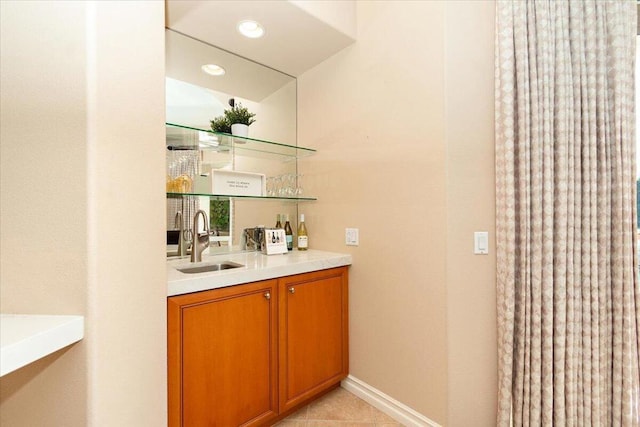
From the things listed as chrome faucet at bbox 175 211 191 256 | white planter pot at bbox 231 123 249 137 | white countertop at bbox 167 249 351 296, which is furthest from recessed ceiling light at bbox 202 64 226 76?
white countertop at bbox 167 249 351 296

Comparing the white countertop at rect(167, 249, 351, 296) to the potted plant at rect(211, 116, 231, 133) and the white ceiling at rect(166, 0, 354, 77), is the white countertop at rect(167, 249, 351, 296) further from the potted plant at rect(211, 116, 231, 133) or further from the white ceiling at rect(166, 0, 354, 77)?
the white ceiling at rect(166, 0, 354, 77)

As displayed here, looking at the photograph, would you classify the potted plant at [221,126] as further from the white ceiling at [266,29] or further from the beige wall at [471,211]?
the beige wall at [471,211]

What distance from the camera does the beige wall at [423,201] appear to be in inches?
61.2

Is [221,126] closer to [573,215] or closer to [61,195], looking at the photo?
[61,195]

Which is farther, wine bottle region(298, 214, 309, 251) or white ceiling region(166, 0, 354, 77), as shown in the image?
wine bottle region(298, 214, 309, 251)

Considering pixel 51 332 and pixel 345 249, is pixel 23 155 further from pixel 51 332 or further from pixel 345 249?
pixel 345 249

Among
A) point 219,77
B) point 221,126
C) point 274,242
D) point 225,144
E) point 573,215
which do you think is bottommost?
point 274,242

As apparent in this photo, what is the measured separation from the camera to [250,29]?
196 centimetres

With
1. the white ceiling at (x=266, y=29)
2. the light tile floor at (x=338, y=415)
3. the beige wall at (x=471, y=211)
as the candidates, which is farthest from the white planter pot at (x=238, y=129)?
the light tile floor at (x=338, y=415)

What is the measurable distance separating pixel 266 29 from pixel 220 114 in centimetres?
67

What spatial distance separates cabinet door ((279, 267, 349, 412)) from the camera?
1.72 metres

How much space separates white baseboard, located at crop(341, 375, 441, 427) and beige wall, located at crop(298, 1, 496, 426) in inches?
1.4

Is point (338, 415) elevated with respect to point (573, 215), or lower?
lower

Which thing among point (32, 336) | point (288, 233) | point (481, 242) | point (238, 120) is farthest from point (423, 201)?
point (32, 336)
